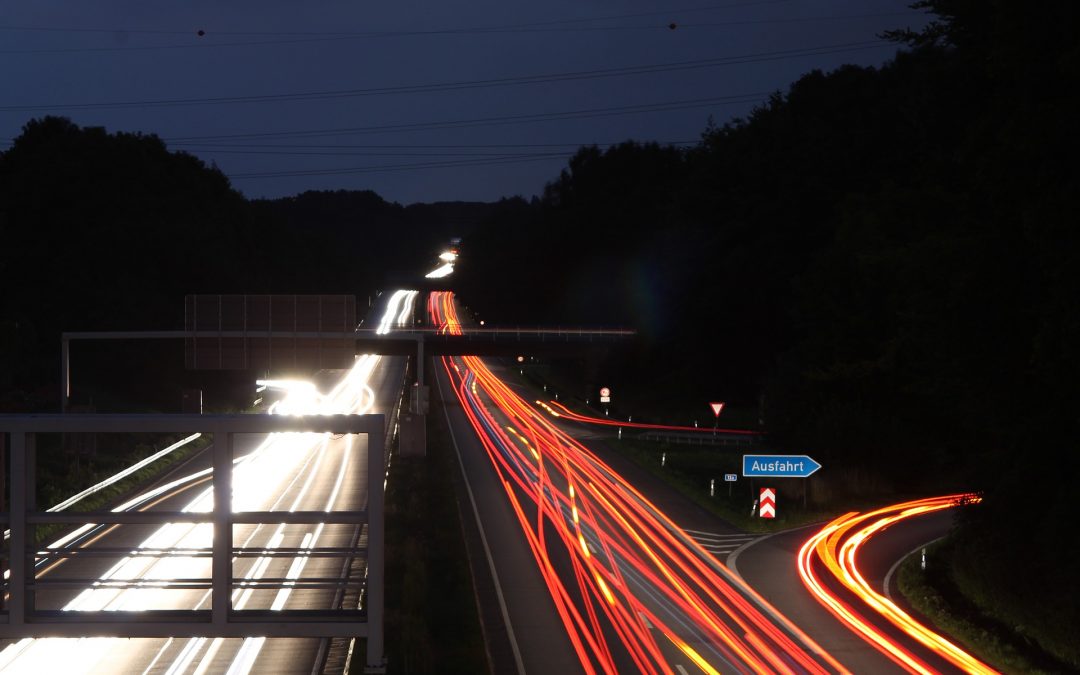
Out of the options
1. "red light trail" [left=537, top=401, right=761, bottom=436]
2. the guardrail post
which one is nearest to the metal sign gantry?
the guardrail post

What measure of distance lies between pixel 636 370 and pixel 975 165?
60.1 metres

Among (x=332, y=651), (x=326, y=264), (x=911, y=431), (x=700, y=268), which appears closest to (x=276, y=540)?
(x=332, y=651)

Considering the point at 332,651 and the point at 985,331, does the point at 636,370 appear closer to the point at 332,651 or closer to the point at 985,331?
the point at 985,331

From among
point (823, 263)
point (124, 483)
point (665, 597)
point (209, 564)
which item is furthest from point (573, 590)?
point (823, 263)

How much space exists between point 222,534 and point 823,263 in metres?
42.8

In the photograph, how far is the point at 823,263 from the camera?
50.7 m

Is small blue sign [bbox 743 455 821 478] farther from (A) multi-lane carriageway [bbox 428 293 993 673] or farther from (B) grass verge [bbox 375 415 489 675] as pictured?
(B) grass verge [bbox 375 415 489 675]

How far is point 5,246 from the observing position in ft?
280

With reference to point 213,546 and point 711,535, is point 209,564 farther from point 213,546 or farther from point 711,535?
point 213,546

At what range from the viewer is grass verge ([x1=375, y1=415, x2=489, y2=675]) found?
18594 mm

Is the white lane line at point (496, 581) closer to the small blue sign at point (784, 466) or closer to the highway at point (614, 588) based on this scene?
the highway at point (614, 588)

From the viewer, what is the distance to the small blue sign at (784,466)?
3164cm

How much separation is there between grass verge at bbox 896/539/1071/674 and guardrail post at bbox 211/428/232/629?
1353cm

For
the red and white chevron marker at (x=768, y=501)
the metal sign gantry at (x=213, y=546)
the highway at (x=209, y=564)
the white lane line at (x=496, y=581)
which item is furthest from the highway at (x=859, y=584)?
the metal sign gantry at (x=213, y=546)
